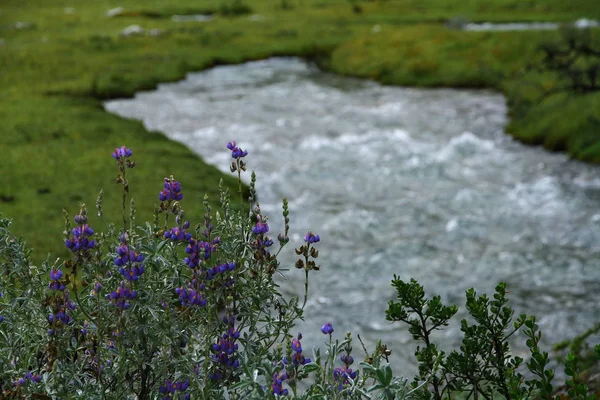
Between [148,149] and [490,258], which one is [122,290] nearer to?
[490,258]

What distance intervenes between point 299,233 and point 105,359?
38.3 ft

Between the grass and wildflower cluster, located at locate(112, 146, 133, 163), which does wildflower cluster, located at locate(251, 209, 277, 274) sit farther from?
the grass

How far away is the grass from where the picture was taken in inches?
719

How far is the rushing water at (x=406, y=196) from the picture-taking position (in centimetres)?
1290

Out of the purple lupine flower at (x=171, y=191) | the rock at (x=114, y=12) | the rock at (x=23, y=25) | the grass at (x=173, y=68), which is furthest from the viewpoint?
the rock at (x=114, y=12)

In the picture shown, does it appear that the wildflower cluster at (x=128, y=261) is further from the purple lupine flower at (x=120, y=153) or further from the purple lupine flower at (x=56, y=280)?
the purple lupine flower at (x=120, y=153)

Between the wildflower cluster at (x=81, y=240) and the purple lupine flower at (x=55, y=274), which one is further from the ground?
the wildflower cluster at (x=81, y=240)

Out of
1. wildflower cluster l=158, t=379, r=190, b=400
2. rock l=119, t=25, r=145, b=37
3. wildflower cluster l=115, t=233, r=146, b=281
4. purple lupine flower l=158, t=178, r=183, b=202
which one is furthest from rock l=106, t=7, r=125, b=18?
wildflower cluster l=158, t=379, r=190, b=400

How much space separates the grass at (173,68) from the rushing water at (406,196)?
1683mm

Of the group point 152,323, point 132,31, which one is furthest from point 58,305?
point 132,31

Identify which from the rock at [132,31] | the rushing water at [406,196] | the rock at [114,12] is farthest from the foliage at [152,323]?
the rock at [114,12]

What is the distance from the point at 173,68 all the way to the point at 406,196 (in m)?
23.9

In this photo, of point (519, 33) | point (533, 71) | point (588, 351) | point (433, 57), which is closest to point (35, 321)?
point (588, 351)

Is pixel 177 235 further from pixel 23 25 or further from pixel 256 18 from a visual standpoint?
pixel 23 25
